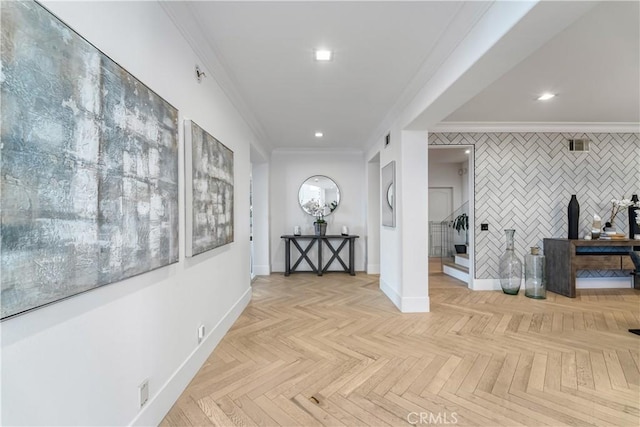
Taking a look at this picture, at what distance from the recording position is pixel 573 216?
4.16 metres

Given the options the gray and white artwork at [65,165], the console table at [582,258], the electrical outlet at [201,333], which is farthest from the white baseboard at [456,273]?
the gray and white artwork at [65,165]

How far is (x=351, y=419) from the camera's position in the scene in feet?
5.47

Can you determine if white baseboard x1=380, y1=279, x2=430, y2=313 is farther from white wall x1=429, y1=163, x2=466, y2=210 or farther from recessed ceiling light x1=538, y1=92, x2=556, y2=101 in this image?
white wall x1=429, y1=163, x2=466, y2=210

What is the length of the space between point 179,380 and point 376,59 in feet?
8.98

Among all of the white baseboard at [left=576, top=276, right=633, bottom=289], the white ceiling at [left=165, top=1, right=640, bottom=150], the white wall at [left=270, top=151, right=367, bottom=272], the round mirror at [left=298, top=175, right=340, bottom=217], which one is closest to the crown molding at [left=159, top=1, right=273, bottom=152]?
the white ceiling at [left=165, top=1, right=640, bottom=150]

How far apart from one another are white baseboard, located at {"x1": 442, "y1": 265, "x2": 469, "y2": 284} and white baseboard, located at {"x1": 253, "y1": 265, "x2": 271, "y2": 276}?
3.48m

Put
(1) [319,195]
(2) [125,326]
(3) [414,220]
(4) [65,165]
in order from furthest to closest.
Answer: (1) [319,195]
(3) [414,220]
(2) [125,326]
(4) [65,165]

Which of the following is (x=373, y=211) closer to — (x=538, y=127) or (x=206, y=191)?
(x=538, y=127)

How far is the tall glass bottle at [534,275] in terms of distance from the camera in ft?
13.2

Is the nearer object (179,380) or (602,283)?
(179,380)

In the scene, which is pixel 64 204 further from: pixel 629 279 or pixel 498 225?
pixel 629 279

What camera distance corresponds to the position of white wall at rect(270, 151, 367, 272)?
19.1 ft

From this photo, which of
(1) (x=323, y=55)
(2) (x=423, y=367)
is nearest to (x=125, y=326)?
(2) (x=423, y=367)

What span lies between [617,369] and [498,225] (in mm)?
2571
